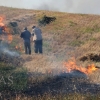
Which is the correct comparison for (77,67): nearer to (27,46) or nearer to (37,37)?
(37,37)

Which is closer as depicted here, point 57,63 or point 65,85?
point 65,85

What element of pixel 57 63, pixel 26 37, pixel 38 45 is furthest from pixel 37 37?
pixel 57 63

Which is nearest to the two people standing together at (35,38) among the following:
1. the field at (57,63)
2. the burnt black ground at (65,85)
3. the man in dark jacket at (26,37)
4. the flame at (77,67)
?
the man in dark jacket at (26,37)

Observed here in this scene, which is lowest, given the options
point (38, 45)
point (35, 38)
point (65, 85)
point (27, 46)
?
point (65, 85)

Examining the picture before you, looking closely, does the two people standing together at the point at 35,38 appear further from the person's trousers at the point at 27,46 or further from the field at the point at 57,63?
the field at the point at 57,63

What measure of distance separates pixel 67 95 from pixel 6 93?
2.07 metres

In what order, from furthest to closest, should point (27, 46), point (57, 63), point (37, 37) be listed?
point (27, 46), point (37, 37), point (57, 63)

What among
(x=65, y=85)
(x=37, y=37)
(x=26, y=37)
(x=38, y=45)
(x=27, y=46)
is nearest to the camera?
(x=65, y=85)

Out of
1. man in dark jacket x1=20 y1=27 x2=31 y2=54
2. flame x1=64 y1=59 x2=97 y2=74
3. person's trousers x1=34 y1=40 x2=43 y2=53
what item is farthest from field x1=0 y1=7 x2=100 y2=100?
man in dark jacket x1=20 y1=27 x2=31 y2=54

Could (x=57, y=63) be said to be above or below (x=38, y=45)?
below

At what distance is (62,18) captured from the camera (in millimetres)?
26578

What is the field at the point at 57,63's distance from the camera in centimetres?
973

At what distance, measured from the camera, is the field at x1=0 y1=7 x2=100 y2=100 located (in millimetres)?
9734

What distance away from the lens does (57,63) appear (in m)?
14.5
